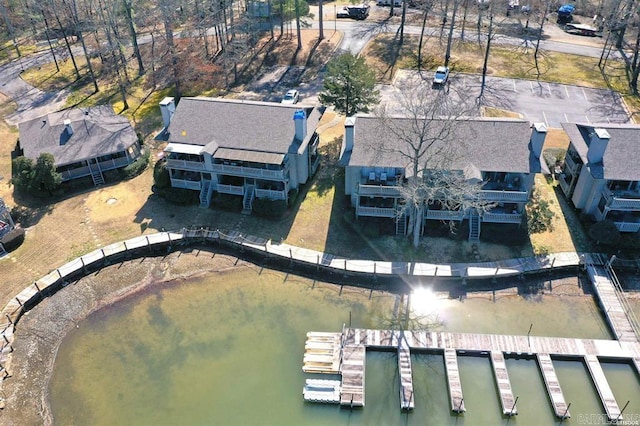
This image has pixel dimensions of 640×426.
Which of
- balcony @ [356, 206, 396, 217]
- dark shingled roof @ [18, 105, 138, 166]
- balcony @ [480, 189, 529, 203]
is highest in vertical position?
dark shingled roof @ [18, 105, 138, 166]

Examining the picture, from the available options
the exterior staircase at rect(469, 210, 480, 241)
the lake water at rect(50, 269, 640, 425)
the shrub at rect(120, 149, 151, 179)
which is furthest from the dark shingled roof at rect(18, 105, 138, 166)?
the exterior staircase at rect(469, 210, 480, 241)

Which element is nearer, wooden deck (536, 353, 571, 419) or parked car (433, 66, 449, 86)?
wooden deck (536, 353, 571, 419)

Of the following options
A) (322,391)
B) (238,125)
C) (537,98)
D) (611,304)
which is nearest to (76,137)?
(238,125)

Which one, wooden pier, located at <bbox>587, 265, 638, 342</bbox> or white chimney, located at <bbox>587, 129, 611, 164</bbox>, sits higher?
white chimney, located at <bbox>587, 129, 611, 164</bbox>

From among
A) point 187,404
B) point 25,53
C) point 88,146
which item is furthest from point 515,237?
point 25,53

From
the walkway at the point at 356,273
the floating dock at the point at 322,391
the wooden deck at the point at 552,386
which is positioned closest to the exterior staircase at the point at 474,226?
the walkway at the point at 356,273

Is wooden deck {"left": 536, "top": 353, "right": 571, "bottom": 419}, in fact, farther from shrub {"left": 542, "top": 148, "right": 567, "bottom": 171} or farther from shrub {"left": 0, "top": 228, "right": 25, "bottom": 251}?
shrub {"left": 0, "top": 228, "right": 25, "bottom": 251}

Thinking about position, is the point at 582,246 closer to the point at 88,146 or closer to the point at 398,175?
the point at 398,175

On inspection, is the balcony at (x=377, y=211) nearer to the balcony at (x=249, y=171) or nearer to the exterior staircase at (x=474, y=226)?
the exterior staircase at (x=474, y=226)
